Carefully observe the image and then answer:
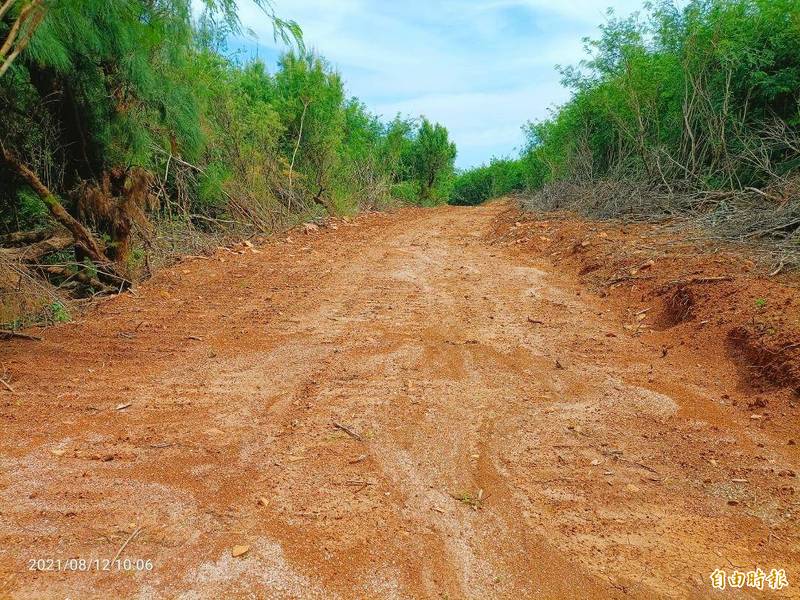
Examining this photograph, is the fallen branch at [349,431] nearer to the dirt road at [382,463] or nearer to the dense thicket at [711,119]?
the dirt road at [382,463]

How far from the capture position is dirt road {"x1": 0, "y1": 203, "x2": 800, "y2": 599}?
2119 millimetres

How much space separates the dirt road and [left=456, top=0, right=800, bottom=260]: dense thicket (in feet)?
12.0

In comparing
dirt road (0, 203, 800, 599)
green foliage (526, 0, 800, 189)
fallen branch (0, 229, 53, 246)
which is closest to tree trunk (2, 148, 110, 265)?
fallen branch (0, 229, 53, 246)

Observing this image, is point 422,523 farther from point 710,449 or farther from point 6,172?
point 6,172

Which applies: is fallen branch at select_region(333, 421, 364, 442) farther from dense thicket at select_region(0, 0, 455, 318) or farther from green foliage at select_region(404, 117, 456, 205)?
green foliage at select_region(404, 117, 456, 205)

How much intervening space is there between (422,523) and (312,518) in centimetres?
51

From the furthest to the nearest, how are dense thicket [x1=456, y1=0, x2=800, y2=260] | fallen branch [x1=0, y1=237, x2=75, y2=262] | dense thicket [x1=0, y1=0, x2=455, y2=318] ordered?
dense thicket [x1=456, y1=0, x2=800, y2=260]
fallen branch [x1=0, y1=237, x2=75, y2=262]
dense thicket [x1=0, y1=0, x2=455, y2=318]

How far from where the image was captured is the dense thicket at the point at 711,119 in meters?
7.55

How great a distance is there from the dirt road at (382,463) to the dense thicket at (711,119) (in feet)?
12.0

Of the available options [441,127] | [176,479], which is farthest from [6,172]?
[441,127]

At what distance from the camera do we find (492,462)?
290cm

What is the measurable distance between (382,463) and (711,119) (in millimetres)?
9537

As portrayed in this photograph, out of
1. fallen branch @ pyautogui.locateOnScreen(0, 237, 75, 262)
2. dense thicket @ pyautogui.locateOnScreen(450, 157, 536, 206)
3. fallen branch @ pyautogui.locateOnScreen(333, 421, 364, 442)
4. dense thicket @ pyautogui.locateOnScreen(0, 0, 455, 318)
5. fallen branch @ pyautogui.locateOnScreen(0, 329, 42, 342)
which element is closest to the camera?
fallen branch @ pyautogui.locateOnScreen(333, 421, 364, 442)

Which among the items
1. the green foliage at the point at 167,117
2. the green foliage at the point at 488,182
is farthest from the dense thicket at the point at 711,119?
the green foliage at the point at 488,182
